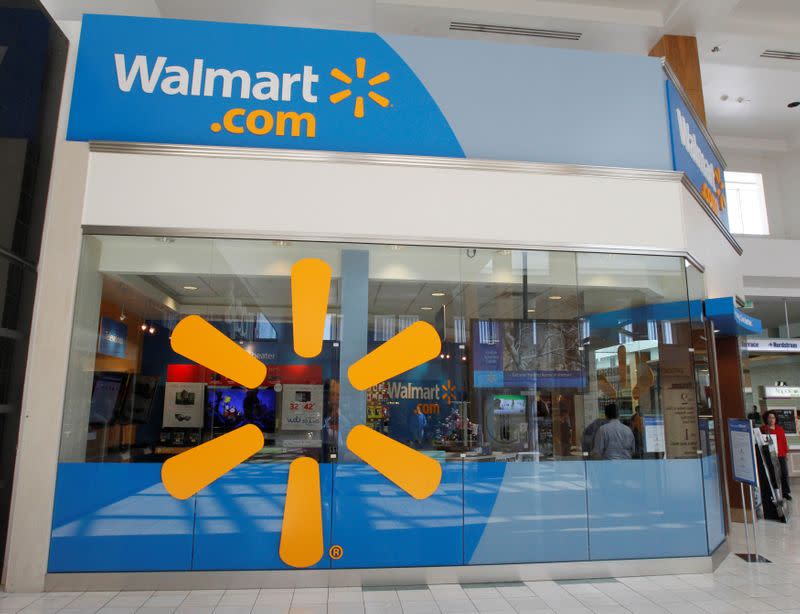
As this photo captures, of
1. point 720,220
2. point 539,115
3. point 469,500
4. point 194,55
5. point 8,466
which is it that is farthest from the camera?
point 720,220

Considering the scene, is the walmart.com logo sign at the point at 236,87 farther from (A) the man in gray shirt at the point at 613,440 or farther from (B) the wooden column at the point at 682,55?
(B) the wooden column at the point at 682,55

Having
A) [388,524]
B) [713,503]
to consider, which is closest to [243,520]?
[388,524]

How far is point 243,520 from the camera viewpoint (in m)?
4.01

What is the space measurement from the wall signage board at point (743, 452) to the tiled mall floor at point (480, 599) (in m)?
0.86

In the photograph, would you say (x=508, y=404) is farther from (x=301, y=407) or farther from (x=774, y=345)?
(x=774, y=345)

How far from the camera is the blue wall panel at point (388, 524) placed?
13.3 feet

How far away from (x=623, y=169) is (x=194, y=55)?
3667 millimetres

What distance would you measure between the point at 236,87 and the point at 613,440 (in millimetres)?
4166

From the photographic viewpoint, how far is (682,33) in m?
7.88

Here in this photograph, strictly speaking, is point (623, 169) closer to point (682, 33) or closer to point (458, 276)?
point (458, 276)

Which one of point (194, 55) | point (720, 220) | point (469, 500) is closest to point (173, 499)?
point (469, 500)

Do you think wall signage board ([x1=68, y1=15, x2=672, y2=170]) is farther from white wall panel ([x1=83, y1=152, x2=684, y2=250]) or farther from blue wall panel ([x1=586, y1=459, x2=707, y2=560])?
blue wall panel ([x1=586, y1=459, x2=707, y2=560])

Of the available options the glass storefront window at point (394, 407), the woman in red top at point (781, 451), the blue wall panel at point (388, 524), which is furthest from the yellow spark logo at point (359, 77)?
the woman in red top at point (781, 451)

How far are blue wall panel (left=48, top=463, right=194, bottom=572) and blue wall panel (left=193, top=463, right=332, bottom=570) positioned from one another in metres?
0.12
